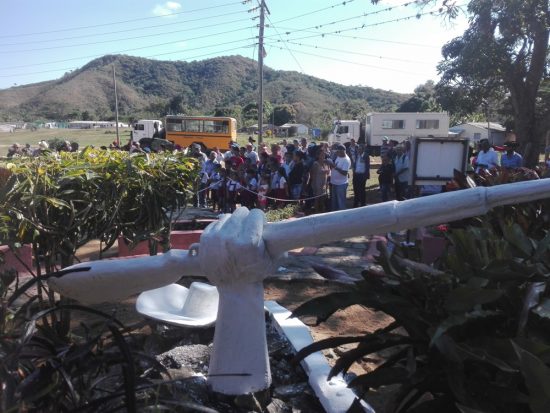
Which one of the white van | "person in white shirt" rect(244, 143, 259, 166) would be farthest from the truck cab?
"person in white shirt" rect(244, 143, 259, 166)

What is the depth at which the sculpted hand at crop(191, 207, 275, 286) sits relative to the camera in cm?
192

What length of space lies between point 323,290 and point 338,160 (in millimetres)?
5158

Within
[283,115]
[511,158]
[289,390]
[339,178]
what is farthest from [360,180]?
[283,115]

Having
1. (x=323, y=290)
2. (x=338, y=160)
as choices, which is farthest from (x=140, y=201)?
(x=338, y=160)

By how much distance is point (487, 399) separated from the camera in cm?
150

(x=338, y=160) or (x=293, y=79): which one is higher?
(x=293, y=79)

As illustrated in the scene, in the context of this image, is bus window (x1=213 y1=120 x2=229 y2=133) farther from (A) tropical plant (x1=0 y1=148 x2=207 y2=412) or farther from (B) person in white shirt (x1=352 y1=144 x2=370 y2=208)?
(A) tropical plant (x1=0 y1=148 x2=207 y2=412)

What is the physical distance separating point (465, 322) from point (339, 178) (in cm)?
902

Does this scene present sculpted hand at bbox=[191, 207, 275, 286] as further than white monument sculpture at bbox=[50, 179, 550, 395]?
Yes

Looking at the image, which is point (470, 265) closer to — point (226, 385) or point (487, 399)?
point (487, 399)

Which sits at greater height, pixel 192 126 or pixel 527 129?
pixel 192 126

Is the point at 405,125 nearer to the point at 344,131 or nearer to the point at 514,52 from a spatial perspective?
the point at 344,131

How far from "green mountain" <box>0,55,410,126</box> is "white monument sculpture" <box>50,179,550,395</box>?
92884 mm

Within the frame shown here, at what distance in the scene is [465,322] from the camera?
156cm
